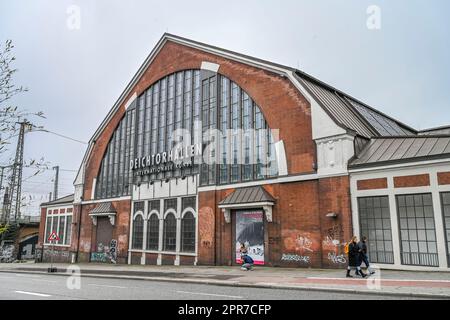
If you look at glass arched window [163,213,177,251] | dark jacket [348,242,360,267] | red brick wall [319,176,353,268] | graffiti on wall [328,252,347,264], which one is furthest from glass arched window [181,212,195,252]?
dark jacket [348,242,360,267]

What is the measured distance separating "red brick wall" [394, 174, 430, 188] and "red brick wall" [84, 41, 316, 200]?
4616mm

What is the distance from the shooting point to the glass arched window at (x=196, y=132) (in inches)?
1001

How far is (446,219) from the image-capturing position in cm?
1747

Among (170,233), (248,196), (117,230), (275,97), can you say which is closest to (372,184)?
(248,196)

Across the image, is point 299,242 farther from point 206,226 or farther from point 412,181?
point 206,226

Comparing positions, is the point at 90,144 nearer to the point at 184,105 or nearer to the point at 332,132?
the point at 184,105

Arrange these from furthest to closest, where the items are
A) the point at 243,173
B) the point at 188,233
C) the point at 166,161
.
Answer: the point at 166,161 → the point at 188,233 → the point at 243,173

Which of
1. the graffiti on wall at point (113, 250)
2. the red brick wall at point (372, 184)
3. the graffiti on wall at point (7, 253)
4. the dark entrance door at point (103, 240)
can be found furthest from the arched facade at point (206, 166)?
the graffiti on wall at point (7, 253)

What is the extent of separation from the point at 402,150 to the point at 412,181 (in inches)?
79.4

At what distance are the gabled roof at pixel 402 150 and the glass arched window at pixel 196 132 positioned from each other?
18.1 ft

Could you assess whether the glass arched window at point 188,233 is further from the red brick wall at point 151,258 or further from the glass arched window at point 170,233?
the red brick wall at point 151,258

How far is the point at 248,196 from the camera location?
79.0 feet
